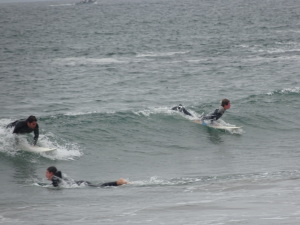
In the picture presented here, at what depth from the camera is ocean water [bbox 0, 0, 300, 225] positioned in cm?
1306

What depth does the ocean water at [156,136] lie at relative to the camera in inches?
514

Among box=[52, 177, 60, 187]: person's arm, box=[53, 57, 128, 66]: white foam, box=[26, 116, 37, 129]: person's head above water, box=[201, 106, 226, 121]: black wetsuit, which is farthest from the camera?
box=[53, 57, 128, 66]: white foam

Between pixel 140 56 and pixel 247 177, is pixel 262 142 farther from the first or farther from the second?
pixel 140 56

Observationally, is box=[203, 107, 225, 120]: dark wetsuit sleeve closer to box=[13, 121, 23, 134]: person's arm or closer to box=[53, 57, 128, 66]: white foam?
box=[13, 121, 23, 134]: person's arm

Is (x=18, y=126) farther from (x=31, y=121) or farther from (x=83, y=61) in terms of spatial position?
(x=83, y=61)

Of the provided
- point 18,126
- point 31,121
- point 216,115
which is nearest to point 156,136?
point 216,115

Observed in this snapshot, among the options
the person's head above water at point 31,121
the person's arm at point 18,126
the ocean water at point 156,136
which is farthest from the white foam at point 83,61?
the person's head above water at point 31,121

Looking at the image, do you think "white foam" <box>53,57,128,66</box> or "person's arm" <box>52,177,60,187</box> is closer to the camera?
"person's arm" <box>52,177,60,187</box>

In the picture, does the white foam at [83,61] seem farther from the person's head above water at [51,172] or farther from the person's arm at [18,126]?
the person's head above water at [51,172]

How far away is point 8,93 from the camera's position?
3469 cm

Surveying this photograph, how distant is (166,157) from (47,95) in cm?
1494

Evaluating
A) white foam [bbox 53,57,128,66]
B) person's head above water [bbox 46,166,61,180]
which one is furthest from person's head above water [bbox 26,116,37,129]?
white foam [bbox 53,57,128,66]

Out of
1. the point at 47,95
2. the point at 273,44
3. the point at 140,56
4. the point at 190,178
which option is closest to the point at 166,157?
the point at 190,178

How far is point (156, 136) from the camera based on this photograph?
23969mm
